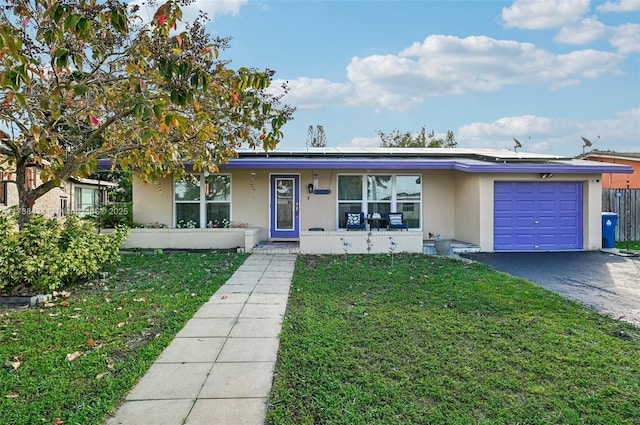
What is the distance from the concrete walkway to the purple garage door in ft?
26.6

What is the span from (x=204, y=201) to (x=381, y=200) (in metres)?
5.71

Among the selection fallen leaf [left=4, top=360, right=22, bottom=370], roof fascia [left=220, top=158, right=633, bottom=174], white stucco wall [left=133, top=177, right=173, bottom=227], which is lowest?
fallen leaf [left=4, top=360, right=22, bottom=370]

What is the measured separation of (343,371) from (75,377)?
239cm

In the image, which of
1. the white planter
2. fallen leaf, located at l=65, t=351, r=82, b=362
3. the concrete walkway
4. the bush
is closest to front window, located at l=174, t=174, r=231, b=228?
the bush

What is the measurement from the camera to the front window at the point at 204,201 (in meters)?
12.3

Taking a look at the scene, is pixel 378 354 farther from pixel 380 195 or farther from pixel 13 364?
pixel 380 195

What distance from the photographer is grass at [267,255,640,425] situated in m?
2.92

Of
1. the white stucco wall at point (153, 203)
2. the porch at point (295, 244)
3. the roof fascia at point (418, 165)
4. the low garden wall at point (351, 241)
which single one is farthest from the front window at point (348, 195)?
the white stucco wall at point (153, 203)

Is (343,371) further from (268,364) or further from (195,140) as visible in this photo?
(195,140)

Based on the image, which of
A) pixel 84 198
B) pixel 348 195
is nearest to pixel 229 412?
pixel 348 195

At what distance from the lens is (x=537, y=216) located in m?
11.6

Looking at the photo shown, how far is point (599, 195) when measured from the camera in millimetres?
11516

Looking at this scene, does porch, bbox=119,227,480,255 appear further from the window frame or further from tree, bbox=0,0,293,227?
the window frame

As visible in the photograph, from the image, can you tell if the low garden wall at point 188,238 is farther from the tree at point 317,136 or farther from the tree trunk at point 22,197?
the tree at point 317,136
